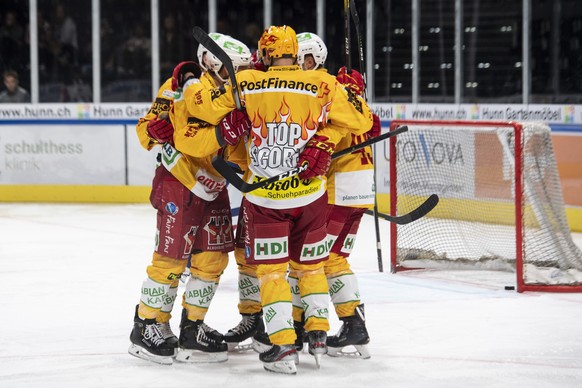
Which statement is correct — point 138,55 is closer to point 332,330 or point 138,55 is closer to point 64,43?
point 64,43

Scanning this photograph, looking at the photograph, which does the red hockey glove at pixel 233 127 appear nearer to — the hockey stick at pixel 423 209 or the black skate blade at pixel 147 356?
the black skate blade at pixel 147 356

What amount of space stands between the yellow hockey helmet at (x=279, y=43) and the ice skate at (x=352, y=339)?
3.51ft

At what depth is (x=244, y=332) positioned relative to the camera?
450 cm

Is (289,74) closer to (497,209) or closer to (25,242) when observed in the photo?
(497,209)

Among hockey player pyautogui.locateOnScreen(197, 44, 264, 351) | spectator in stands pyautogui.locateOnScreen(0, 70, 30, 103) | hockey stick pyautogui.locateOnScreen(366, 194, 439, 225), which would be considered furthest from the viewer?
spectator in stands pyautogui.locateOnScreen(0, 70, 30, 103)

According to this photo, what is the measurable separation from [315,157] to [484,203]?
11.5 feet

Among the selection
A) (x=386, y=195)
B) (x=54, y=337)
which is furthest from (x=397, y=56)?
(x=54, y=337)

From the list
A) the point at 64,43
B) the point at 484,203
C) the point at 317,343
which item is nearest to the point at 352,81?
the point at 317,343

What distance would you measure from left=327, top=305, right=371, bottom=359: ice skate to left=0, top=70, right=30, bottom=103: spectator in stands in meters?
7.34

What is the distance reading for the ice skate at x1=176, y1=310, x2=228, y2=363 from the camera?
14.1 feet

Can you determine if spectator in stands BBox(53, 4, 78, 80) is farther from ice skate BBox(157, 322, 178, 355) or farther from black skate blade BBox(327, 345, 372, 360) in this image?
black skate blade BBox(327, 345, 372, 360)

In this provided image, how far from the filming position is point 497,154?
7.41m

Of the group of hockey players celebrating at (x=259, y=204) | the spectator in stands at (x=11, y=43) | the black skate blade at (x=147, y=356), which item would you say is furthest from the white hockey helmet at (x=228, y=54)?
the spectator in stands at (x=11, y=43)

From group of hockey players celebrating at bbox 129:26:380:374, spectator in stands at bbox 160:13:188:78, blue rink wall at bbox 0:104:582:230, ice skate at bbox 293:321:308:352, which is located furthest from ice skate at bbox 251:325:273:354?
spectator in stands at bbox 160:13:188:78
